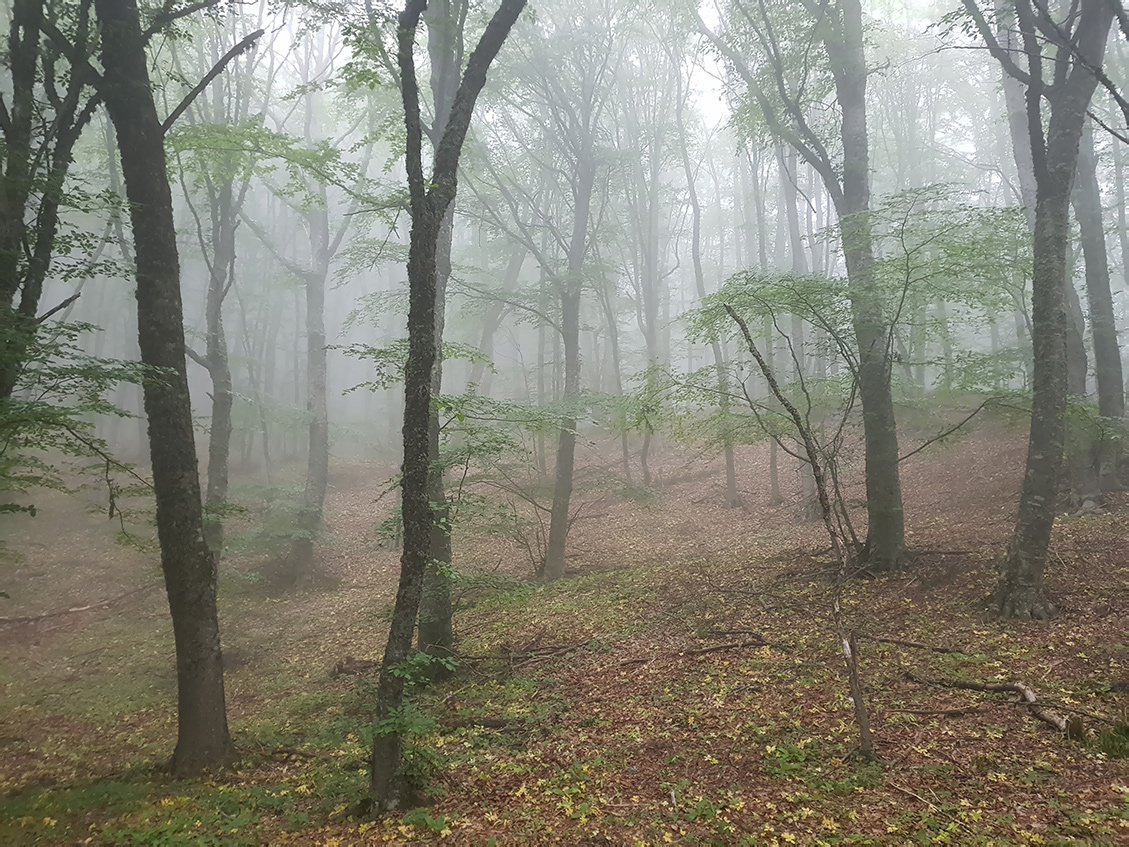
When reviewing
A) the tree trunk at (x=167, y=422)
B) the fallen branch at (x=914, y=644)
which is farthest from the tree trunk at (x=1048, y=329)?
the tree trunk at (x=167, y=422)

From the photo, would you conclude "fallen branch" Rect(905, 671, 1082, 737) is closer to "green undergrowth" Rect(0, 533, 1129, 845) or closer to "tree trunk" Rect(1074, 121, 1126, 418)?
"green undergrowth" Rect(0, 533, 1129, 845)

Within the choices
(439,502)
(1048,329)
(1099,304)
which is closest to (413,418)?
(439,502)

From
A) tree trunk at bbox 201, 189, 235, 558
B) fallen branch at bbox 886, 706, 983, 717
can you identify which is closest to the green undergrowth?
fallen branch at bbox 886, 706, 983, 717

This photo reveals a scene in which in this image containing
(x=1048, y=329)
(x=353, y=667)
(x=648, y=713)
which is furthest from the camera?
(x=353, y=667)

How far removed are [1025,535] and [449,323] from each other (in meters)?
30.1

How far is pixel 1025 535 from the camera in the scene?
7039 mm

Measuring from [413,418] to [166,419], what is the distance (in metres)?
3.13

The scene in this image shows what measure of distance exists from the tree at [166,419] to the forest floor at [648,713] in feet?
2.22

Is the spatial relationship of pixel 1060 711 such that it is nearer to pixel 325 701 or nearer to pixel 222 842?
pixel 222 842

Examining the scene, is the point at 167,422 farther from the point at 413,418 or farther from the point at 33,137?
the point at 33,137

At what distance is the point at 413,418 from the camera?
5.15 metres

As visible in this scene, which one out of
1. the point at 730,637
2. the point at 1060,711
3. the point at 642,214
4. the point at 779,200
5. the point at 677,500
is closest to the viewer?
the point at 1060,711

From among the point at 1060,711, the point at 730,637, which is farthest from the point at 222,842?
the point at 1060,711

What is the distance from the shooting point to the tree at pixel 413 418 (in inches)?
193
